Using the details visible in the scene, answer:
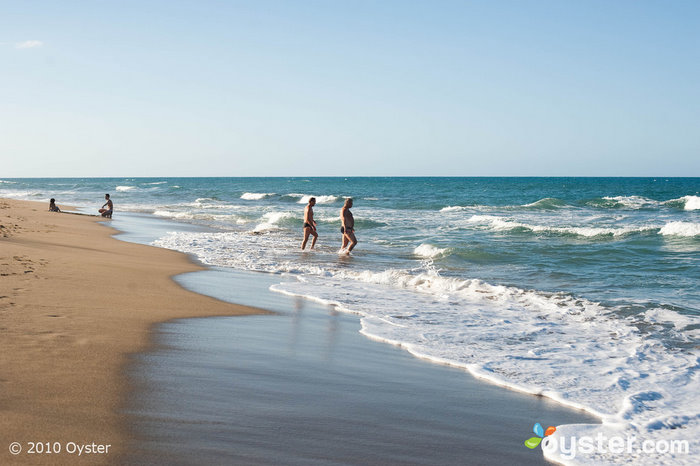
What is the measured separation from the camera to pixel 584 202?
4131 cm

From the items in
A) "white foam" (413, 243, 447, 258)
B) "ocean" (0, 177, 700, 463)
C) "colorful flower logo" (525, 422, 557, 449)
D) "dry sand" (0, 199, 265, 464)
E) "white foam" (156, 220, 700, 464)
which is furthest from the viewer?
"white foam" (413, 243, 447, 258)

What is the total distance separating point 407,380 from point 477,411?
0.77 m

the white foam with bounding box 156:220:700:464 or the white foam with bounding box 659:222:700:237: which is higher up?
the white foam with bounding box 659:222:700:237

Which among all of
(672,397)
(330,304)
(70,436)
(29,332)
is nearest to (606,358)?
(672,397)

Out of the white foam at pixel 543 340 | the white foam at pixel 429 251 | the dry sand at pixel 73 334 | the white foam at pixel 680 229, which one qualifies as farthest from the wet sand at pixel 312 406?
the white foam at pixel 680 229

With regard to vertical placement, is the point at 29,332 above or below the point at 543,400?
above

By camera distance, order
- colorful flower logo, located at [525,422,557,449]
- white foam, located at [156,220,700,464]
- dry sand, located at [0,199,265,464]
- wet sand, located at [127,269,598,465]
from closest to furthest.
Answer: dry sand, located at [0,199,265,464], wet sand, located at [127,269,598,465], colorful flower logo, located at [525,422,557,449], white foam, located at [156,220,700,464]

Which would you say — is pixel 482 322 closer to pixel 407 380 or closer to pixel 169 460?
pixel 407 380

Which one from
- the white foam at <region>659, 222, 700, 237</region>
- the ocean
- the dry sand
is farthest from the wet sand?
the white foam at <region>659, 222, 700, 237</region>

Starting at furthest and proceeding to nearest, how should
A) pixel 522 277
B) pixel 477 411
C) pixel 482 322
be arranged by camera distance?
pixel 522 277 → pixel 482 322 → pixel 477 411

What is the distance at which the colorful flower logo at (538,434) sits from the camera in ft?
12.0

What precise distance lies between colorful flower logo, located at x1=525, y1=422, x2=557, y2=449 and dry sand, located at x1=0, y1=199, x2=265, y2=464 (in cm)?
244

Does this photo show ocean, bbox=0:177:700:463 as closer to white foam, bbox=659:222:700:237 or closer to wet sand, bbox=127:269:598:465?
white foam, bbox=659:222:700:237

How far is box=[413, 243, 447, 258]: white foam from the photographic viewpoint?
1473cm
